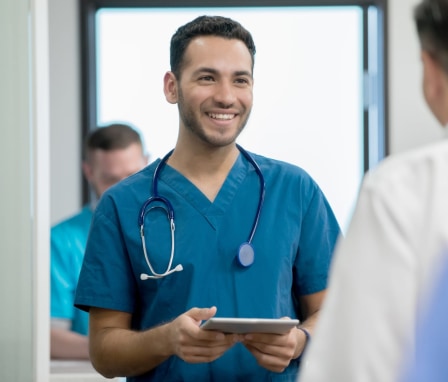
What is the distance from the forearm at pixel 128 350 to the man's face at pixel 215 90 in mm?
394

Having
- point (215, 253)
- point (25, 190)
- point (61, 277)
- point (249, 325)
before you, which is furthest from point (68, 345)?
point (249, 325)

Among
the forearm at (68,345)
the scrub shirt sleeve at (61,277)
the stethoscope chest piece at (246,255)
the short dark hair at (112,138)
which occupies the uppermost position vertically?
the short dark hair at (112,138)

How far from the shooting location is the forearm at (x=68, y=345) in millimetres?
3090

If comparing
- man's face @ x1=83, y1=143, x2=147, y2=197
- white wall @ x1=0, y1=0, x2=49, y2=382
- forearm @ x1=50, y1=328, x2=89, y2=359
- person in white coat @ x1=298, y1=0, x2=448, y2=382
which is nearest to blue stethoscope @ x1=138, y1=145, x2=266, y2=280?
white wall @ x1=0, y1=0, x2=49, y2=382

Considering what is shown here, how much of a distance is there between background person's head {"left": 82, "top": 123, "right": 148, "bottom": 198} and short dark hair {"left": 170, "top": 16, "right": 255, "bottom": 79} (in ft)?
4.61

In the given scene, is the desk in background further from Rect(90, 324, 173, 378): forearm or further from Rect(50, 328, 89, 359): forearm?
Rect(90, 324, 173, 378): forearm

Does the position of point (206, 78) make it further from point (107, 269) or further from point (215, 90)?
point (107, 269)

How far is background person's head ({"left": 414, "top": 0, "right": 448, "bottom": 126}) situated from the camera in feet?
3.56

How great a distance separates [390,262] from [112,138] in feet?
7.98

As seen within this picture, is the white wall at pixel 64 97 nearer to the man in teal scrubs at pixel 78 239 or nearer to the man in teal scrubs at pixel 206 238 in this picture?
the man in teal scrubs at pixel 78 239

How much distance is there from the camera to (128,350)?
1.82m

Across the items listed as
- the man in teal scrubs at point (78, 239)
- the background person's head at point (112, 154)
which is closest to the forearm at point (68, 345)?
the man in teal scrubs at point (78, 239)

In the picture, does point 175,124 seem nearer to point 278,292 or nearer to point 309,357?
point 278,292

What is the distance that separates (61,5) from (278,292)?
108 inches
